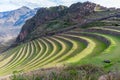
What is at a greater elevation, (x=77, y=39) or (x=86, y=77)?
(x=86, y=77)

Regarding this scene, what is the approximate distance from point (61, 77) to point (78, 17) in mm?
145265

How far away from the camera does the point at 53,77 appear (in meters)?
13.2

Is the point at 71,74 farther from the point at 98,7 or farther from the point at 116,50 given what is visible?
the point at 98,7

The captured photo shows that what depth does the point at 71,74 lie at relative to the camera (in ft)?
43.7

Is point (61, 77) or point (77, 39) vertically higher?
point (61, 77)

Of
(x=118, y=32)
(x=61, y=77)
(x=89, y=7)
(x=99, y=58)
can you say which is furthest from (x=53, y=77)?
(x=89, y=7)

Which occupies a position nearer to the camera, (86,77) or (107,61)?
(86,77)

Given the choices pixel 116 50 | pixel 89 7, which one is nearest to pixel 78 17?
pixel 89 7

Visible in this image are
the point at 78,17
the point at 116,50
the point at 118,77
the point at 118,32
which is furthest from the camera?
the point at 78,17

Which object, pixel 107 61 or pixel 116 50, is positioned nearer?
pixel 107 61

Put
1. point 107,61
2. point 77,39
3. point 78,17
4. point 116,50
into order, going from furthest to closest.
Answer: point 78,17 → point 77,39 → point 116,50 → point 107,61

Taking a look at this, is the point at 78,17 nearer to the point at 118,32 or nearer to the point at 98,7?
the point at 98,7

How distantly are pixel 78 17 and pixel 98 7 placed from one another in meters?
23.1

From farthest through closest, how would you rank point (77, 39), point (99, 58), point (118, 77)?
point (77, 39) < point (99, 58) < point (118, 77)
